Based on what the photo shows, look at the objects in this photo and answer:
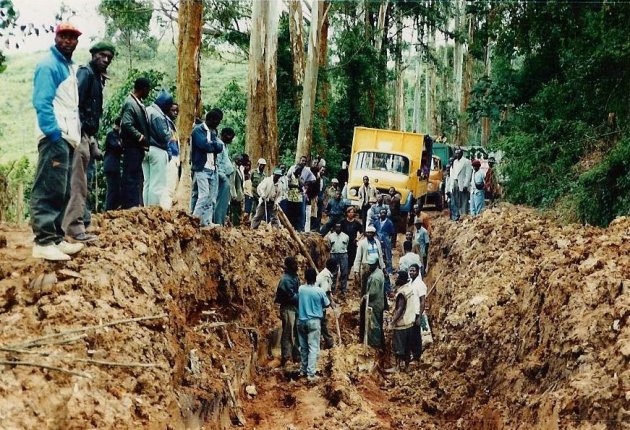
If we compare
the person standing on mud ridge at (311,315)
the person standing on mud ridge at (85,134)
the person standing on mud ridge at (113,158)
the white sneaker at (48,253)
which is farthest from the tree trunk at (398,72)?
the white sneaker at (48,253)

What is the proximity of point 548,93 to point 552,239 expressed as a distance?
4791 millimetres

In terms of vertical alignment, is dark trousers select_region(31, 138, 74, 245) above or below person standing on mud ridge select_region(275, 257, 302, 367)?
above

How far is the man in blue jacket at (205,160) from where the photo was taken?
984 cm

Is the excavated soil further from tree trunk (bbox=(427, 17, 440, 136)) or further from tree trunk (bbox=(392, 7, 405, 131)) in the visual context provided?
tree trunk (bbox=(427, 17, 440, 136))

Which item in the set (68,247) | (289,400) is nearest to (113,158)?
(68,247)

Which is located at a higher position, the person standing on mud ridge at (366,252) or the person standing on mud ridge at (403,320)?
the person standing on mud ridge at (366,252)

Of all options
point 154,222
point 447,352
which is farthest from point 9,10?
point 447,352

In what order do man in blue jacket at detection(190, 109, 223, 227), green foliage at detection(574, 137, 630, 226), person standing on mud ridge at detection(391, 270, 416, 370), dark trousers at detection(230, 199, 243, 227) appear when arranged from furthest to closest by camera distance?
1. dark trousers at detection(230, 199, 243, 227)
2. person standing on mud ridge at detection(391, 270, 416, 370)
3. green foliage at detection(574, 137, 630, 226)
4. man in blue jacket at detection(190, 109, 223, 227)

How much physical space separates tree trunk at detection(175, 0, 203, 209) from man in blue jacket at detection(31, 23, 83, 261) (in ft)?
23.6

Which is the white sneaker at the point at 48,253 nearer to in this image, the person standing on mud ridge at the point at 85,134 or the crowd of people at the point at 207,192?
the crowd of people at the point at 207,192

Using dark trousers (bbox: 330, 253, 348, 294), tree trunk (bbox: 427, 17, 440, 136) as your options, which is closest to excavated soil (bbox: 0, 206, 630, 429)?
dark trousers (bbox: 330, 253, 348, 294)

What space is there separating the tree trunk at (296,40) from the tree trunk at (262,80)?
25.7ft

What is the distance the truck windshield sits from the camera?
2355cm

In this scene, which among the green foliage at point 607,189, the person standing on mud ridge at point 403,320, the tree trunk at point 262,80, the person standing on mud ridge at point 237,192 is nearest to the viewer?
the green foliage at point 607,189
